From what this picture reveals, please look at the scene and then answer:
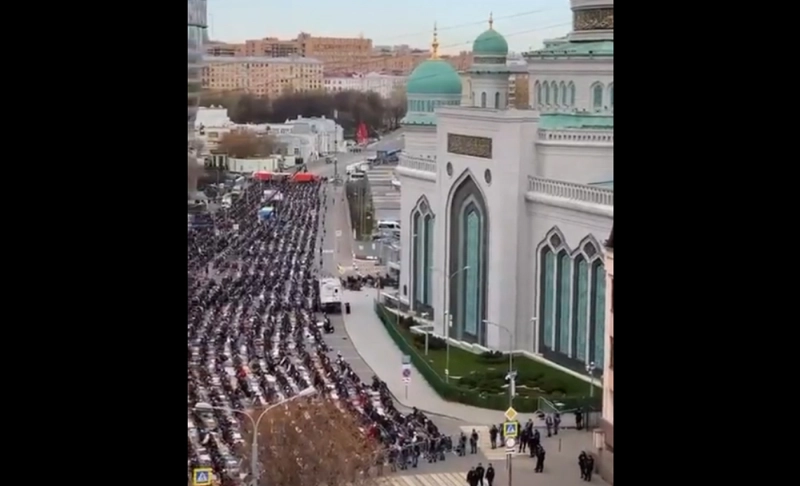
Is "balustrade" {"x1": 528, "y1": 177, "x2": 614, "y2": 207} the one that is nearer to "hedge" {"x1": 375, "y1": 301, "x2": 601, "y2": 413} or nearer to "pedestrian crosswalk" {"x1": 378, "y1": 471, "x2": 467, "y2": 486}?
"hedge" {"x1": 375, "y1": 301, "x2": 601, "y2": 413}

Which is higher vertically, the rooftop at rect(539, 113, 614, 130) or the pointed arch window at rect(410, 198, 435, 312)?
the rooftop at rect(539, 113, 614, 130)

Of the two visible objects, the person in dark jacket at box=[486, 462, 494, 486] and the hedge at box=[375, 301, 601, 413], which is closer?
the person in dark jacket at box=[486, 462, 494, 486]

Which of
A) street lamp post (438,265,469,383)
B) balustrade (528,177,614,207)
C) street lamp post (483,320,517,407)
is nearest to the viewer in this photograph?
street lamp post (483,320,517,407)

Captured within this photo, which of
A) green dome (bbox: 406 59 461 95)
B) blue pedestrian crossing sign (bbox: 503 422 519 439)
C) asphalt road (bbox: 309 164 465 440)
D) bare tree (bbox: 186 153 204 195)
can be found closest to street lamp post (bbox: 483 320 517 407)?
blue pedestrian crossing sign (bbox: 503 422 519 439)

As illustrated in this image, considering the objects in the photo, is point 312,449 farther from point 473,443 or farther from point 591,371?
point 591,371

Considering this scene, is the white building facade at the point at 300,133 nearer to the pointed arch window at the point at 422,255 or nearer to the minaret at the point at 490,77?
the pointed arch window at the point at 422,255

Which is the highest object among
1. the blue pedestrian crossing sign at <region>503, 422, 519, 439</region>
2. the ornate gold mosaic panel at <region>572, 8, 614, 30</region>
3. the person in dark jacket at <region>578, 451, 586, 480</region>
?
the ornate gold mosaic panel at <region>572, 8, 614, 30</region>

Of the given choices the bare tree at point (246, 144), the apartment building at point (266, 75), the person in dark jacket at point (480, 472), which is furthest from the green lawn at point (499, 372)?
the bare tree at point (246, 144)

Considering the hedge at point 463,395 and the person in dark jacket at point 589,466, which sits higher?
the person in dark jacket at point 589,466
